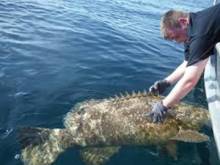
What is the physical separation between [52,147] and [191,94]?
143 inches

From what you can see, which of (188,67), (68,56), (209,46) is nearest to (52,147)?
(188,67)

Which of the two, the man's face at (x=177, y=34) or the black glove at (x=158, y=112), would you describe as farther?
the black glove at (x=158, y=112)

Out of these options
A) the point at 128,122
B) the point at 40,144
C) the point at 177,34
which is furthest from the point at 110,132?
the point at 177,34

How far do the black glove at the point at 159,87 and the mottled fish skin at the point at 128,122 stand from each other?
31 centimetres

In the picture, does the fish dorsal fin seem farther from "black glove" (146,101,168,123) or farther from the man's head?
the man's head

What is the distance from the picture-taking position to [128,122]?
7102 mm

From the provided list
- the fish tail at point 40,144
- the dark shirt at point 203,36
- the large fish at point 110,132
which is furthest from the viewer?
the large fish at point 110,132

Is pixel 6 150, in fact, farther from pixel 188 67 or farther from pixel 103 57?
pixel 103 57

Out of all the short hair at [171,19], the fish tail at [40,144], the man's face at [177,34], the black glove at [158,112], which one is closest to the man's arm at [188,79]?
the black glove at [158,112]

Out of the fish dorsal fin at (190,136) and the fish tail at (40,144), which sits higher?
the fish dorsal fin at (190,136)

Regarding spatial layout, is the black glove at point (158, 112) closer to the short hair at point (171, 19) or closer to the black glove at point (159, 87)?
the black glove at point (159, 87)

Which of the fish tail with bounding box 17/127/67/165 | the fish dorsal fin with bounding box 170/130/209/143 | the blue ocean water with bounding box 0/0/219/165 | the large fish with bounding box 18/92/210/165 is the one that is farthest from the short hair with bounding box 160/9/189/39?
the fish tail with bounding box 17/127/67/165

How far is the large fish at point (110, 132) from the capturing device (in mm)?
6699

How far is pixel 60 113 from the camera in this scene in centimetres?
782
